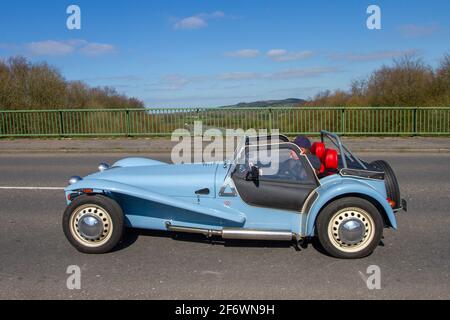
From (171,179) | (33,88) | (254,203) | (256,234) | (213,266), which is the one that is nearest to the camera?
(213,266)

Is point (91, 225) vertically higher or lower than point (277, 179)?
lower

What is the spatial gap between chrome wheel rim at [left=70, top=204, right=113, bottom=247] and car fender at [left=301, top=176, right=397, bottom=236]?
217 cm

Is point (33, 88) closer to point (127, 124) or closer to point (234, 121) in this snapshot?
point (127, 124)

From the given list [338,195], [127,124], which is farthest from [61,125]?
[338,195]

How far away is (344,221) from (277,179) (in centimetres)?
84

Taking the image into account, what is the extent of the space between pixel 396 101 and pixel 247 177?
62.3 ft

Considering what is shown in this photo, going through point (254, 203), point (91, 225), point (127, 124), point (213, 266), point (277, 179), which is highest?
point (127, 124)

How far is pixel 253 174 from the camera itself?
410cm

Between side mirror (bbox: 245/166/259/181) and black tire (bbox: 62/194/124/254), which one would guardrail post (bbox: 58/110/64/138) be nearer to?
black tire (bbox: 62/194/124/254)

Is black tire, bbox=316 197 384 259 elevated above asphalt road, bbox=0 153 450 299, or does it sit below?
above

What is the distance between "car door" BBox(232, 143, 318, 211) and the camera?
13.7 ft

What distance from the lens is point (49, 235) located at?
4898 millimetres

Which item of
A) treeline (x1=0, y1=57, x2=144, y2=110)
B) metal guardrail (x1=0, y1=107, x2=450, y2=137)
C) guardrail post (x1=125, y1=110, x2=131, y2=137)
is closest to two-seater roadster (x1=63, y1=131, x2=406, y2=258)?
metal guardrail (x1=0, y1=107, x2=450, y2=137)

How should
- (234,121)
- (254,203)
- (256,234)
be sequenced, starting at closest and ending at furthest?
(256,234)
(254,203)
(234,121)
